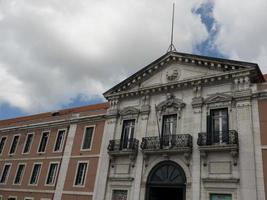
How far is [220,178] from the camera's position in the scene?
17547mm

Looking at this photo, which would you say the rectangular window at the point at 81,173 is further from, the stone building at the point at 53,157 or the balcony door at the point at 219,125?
the balcony door at the point at 219,125

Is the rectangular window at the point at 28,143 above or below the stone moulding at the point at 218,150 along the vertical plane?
above

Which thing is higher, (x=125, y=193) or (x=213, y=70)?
(x=213, y=70)

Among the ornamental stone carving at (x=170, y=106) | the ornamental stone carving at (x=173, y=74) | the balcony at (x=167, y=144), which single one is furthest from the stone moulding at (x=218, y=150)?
the ornamental stone carving at (x=173, y=74)

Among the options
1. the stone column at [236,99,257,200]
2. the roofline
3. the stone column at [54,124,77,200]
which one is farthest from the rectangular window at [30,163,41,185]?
the stone column at [236,99,257,200]

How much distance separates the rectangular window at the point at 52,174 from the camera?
2586 cm

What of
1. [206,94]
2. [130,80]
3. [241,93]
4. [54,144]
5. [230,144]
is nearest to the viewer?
[230,144]

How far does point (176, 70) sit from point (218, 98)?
169 inches

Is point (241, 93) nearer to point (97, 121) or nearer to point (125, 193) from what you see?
point (125, 193)

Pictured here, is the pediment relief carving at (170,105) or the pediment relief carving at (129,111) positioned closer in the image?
the pediment relief carving at (170,105)

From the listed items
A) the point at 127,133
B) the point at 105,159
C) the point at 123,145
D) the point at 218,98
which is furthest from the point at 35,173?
the point at 218,98

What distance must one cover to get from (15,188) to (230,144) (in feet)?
67.8

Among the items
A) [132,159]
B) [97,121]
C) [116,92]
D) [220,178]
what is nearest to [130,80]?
[116,92]

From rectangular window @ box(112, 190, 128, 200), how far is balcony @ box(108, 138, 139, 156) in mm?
2655
